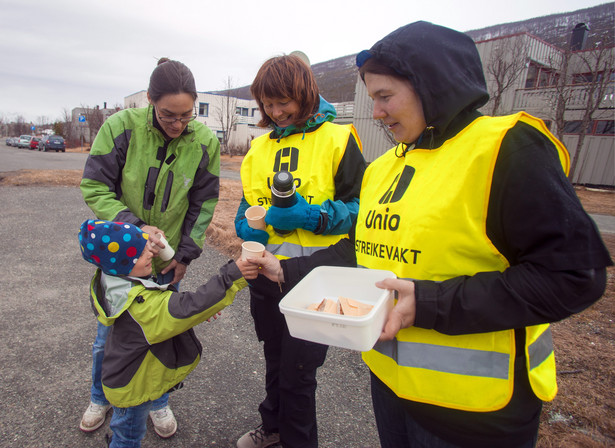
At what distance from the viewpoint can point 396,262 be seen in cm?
121

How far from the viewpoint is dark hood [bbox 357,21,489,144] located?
43.5 inches

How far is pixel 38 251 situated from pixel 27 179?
9478mm

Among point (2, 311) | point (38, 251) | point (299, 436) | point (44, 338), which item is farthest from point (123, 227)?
point (38, 251)

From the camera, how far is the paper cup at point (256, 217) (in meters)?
1.92

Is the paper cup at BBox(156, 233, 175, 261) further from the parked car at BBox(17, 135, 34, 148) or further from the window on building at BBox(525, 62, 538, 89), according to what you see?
the parked car at BBox(17, 135, 34, 148)

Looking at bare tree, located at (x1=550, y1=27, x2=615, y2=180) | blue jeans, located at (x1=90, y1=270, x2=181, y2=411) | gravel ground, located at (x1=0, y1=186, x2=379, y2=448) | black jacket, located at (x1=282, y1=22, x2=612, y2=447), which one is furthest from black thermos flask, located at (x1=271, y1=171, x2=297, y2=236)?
bare tree, located at (x1=550, y1=27, x2=615, y2=180)

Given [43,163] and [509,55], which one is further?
[43,163]

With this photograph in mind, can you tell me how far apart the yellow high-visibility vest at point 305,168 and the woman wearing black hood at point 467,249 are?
0.62 metres

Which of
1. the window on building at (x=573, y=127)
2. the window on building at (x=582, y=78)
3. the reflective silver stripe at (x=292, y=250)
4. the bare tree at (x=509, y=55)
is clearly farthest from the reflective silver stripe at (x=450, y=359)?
the window on building at (x=573, y=127)

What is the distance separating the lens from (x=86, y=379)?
2.89 metres

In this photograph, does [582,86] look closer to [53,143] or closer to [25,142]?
[53,143]

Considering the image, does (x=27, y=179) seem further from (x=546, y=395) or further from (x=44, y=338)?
(x=546, y=395)

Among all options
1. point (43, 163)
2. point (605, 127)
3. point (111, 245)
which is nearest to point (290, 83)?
point (111, 245)

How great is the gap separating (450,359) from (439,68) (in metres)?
0.89
